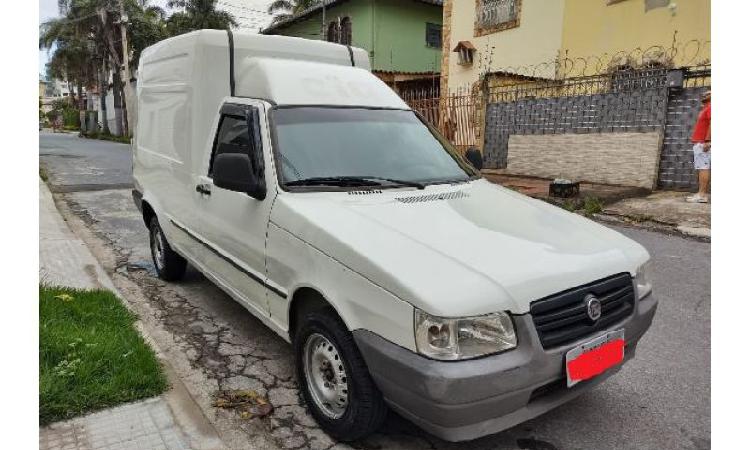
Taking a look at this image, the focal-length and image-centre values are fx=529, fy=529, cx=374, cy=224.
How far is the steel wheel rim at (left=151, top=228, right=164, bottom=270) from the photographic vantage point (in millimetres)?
5374

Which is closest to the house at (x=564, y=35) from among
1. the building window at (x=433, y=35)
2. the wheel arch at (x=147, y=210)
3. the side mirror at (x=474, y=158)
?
the building window at (x=433, y=35)

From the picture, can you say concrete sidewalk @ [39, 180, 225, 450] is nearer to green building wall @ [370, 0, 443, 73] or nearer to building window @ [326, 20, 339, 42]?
green building wall @ [370, 0, 443, 73]

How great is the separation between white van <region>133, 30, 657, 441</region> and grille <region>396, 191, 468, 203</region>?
15 mm

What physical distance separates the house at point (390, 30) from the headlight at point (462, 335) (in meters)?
21.4

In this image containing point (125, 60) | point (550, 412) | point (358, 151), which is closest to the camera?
point (550, 412)

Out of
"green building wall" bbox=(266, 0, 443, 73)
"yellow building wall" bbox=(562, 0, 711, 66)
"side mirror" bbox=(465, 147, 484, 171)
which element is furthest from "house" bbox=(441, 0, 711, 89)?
"side mirror" bbox=(465, 147, 484, 171)

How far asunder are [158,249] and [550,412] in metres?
4.17

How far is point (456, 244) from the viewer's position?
2.54 metres

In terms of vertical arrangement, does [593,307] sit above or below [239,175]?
below

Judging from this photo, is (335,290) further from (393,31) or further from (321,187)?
(393,31)

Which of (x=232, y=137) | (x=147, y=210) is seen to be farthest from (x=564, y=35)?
(x=232, y=137)

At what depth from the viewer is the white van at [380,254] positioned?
222 centimetres

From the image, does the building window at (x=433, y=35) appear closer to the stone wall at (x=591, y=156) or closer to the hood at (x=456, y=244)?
the stone wall at (x=591, y=156)

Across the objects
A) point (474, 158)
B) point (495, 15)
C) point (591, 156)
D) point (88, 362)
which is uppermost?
point (495, 15)
